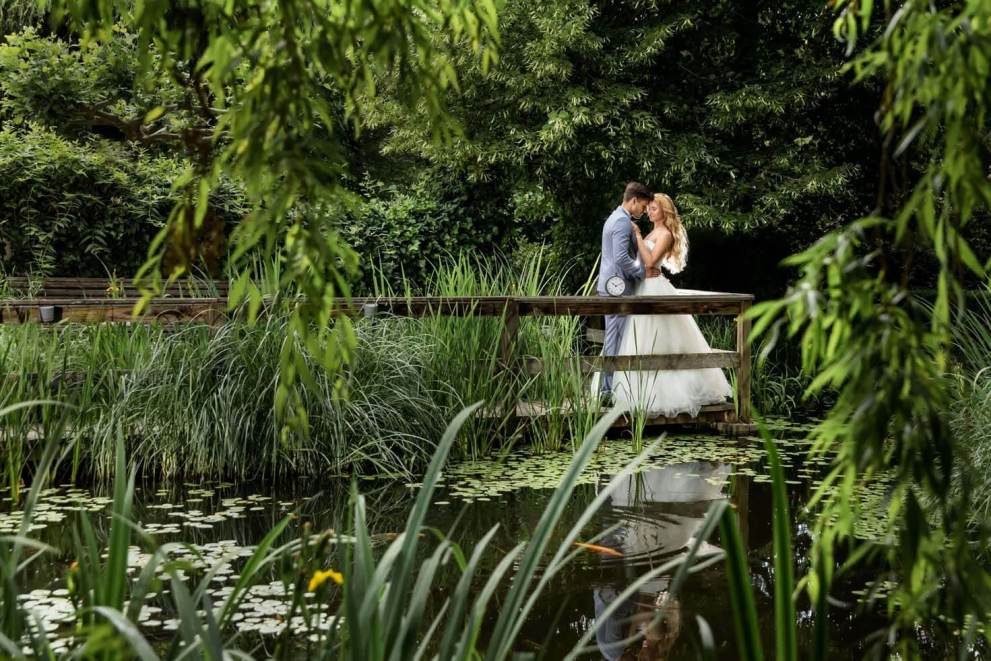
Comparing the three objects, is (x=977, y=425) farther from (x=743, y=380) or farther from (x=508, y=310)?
(x=743, y=380)

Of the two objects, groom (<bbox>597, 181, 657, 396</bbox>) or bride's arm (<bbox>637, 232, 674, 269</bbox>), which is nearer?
groom (<bbox>597, 181, 657, 396</bbox>)

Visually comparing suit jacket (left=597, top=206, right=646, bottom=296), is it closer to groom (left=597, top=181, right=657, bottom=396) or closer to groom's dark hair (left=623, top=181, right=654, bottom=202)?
groom (left=597, top=181, right=657, bottom=396)

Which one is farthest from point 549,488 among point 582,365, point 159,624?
point 159,624

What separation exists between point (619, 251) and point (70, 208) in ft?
22.4

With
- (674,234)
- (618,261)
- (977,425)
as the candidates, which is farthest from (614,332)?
(977,425)

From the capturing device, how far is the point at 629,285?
32.9ft

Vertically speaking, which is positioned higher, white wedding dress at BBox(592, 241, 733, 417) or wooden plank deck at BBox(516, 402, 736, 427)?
white wedding dress at BBox(592, 241, 733, 417)

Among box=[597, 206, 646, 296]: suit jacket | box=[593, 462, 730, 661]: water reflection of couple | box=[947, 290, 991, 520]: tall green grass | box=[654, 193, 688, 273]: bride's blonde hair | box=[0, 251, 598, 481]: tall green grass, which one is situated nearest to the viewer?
box=[593, 462, 730, 661]: water reflection of couple

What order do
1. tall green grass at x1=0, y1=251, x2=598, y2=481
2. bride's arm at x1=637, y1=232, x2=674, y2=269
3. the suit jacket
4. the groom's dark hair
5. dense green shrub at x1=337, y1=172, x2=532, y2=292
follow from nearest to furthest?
tall green grass at x1=0, y1=251, x2=598, y2=481 < the groom's dark hair < the suit jacket < bride's arm at x1=637, y1=232, x2=674, y2=269 < dense green shrub at x1=337, y1=172, x2=532, y2=292

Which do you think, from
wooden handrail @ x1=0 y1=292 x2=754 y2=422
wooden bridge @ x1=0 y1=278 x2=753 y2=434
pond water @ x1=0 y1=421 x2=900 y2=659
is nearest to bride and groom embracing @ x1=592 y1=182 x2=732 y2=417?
wooden bridge @ x1=0 y1=278 x2=753 y2=434

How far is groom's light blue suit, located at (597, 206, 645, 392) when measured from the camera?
9609mm

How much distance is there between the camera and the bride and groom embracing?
30.2ft

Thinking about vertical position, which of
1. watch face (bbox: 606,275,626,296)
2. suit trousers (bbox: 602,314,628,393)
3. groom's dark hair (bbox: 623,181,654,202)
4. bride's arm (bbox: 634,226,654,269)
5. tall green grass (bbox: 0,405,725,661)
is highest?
groom's dark hair (bbox: 623,181,654,202)

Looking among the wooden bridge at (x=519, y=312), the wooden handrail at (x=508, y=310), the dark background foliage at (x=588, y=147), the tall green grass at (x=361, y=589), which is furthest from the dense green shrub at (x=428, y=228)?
the tall green grass at (x=361, y=589)
